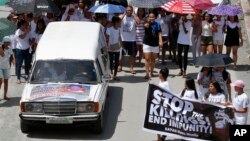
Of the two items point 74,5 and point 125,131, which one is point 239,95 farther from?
point 74,5

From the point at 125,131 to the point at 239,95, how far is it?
10.8 ft

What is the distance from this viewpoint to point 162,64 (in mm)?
20281

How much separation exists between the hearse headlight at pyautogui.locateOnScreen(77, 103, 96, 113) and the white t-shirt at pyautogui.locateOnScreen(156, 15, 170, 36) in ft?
22.0

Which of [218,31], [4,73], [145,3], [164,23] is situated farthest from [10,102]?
[218,31]

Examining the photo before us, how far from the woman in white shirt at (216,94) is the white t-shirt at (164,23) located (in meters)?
7.50

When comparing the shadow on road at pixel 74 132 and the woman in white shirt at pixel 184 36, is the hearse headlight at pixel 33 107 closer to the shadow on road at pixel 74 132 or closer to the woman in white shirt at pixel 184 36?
the shadow on road at pixel 74 132

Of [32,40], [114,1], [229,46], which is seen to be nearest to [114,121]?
[32,40]

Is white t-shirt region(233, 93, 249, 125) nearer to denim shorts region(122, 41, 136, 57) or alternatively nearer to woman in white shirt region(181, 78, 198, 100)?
woman in white shirt region(181, 78, 198, 100)

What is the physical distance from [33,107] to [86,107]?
45.0 inches

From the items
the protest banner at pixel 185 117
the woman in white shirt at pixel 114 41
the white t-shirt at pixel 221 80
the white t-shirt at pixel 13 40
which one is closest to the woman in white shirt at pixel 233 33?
the woman in white shirt at pixel 114 41

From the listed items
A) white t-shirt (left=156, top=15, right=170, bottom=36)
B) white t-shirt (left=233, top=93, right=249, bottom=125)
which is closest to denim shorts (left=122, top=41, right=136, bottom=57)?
white t-shirt (left=156, top=15, right=170, bottom=36)

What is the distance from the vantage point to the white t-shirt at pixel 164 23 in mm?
19844

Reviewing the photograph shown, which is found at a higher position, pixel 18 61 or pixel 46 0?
pixel 46 0

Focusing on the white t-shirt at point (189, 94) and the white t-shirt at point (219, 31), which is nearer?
the white t-shirt at point (189, 94)
